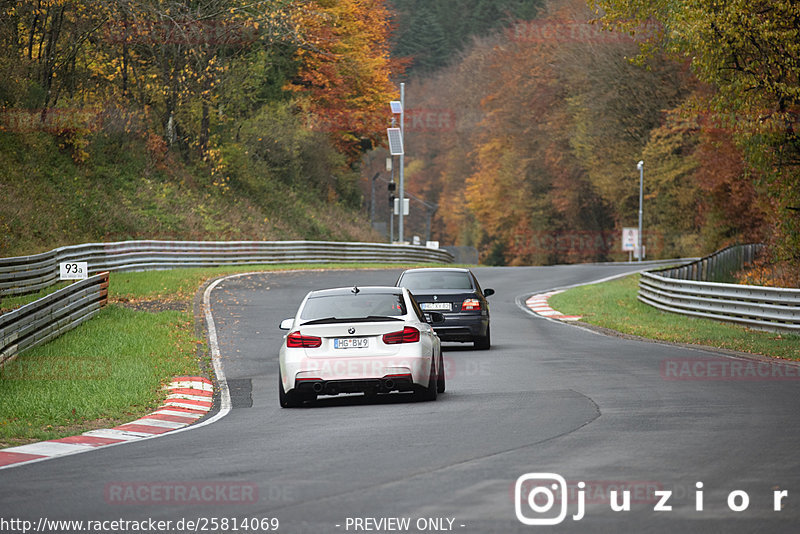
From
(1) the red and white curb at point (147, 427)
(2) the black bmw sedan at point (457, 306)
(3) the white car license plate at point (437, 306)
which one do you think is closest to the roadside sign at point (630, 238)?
(2) the black bmw sedan at point (457, 306)

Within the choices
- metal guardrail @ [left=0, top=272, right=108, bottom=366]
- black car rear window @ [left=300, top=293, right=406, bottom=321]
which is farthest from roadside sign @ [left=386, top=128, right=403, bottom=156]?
black car rear window @ [left=300, top=293, right=406, bottom=321]

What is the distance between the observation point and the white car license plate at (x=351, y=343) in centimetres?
1438

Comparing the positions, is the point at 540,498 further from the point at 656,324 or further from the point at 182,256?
the point at 182,256

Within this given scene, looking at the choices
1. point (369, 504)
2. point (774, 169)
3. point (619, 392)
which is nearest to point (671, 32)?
point (774, 169)

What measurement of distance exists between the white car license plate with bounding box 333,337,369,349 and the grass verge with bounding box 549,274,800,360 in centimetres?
941

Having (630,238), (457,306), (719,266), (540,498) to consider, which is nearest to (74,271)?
(457,306)

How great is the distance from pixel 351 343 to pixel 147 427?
2.57 meters

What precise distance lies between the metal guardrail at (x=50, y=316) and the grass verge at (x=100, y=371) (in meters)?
0.20

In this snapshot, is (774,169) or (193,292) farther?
(193,292)

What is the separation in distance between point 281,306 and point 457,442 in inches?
867

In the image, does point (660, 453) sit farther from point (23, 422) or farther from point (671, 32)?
point (671, 32)

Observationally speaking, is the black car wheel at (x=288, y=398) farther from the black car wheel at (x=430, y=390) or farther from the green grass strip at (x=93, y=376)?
the green grass strip at (x=93, y=376)

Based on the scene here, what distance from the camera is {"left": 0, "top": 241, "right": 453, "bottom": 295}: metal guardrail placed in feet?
106

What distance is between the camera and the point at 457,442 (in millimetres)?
10797
